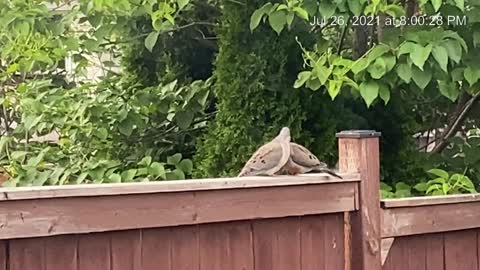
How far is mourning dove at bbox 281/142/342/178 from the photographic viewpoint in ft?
7.99

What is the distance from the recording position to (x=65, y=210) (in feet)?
6.45

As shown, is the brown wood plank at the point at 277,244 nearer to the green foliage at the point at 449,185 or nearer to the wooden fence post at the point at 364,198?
the wooden fence post at the point at 364,198

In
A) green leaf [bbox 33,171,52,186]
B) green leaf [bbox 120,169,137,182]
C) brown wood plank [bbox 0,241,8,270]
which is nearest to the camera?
brown wood plank [bbox 0,241,8,270]

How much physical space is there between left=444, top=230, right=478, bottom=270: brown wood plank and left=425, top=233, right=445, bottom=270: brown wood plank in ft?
0.07

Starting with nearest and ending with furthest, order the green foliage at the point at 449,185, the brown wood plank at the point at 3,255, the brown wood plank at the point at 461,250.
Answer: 1. the brown wood plank at the point at 3,255
2. the brown wood plank at the point at 461,250
3. the green foliage at the point at 449,185

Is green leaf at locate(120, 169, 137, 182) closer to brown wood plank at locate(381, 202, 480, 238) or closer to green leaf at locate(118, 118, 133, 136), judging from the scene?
green leaf at locate(118, 118, 133, 136)

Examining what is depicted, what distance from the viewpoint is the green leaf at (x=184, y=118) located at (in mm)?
3648

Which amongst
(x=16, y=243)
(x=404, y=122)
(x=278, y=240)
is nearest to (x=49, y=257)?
(x=16, y=243)

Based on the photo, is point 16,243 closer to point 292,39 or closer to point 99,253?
point 99,253

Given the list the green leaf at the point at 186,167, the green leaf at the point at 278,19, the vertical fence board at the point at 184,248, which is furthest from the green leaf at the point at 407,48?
the green leaf at the point at 186,167

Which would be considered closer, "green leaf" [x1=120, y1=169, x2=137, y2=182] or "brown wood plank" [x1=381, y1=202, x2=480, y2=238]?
"brown wood plank" [x1=381, y1=202, x2=480, y2=238]

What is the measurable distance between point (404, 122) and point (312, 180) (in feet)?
4.70

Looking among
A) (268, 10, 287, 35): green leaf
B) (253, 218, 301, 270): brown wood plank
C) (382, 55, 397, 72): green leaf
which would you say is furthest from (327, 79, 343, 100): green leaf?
(253, 218, 301, 270): brown wood plank

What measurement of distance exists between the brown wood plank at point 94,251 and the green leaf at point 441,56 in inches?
45.7
